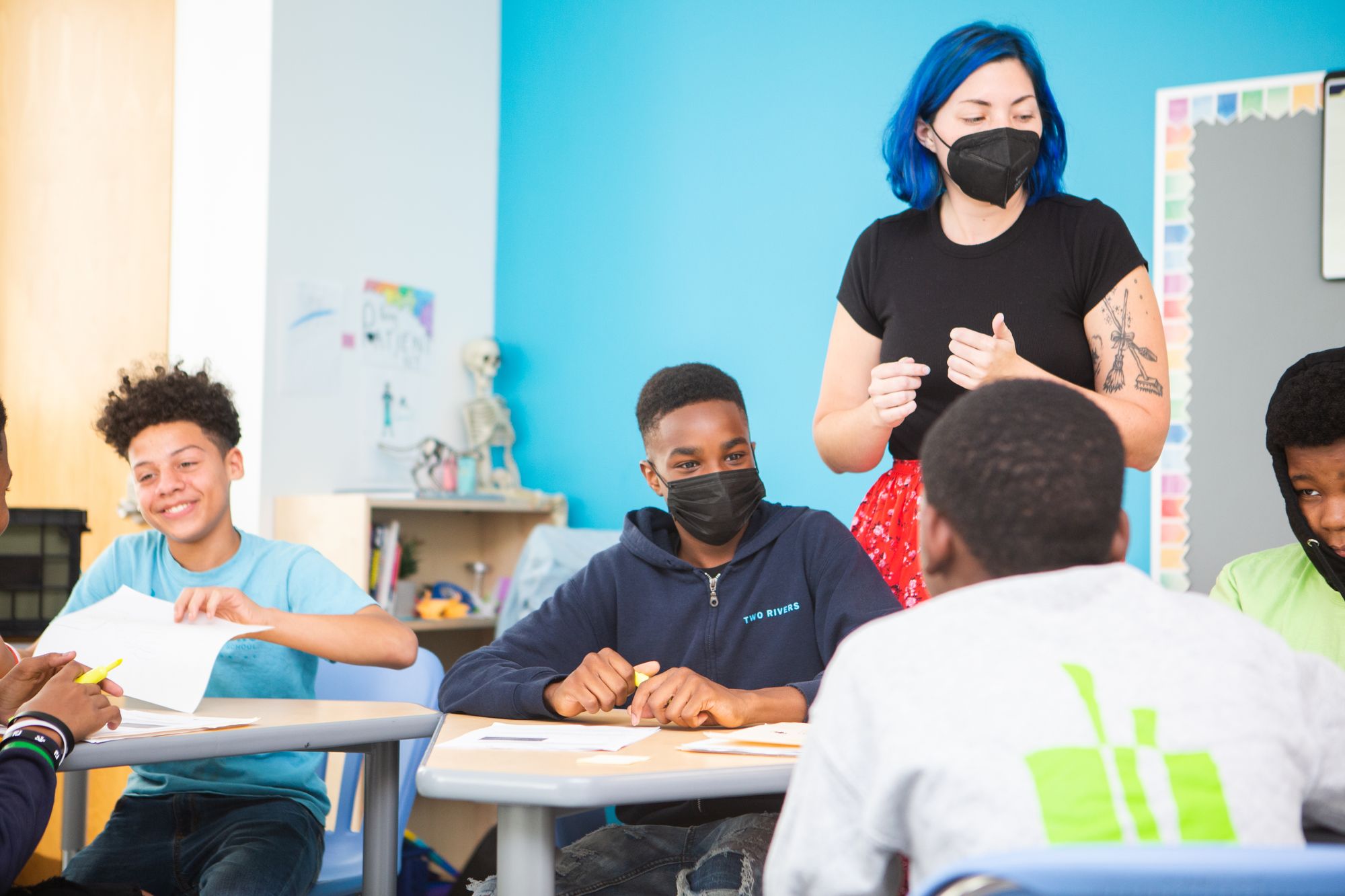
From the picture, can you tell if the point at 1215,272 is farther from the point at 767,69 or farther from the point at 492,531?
the point at 492,531

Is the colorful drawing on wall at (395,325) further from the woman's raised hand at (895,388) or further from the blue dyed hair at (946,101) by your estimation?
the woman's raised hand at (895,388)

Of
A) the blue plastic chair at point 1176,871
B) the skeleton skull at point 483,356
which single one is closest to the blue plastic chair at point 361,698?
the blue plastic chair at point 1176,871

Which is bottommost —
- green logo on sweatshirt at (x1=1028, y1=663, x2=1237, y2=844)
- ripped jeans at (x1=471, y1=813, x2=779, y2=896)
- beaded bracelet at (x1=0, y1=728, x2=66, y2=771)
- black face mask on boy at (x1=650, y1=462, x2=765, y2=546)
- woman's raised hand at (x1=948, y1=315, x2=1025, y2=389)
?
ripped jeans at (x1=471, y1=813, x2=779, y2=896)

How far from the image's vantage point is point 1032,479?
3.05ft

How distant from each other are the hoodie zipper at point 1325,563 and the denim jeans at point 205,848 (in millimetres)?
1489

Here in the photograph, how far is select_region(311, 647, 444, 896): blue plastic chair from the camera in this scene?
208 centimetres

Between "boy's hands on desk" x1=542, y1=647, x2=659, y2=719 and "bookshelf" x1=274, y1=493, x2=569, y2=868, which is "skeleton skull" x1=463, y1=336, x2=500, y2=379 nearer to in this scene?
"bookshelf" x1=274, y1=493, x2=569, y2=868

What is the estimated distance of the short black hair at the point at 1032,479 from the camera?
93 cm

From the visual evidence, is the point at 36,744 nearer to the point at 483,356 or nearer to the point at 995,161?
the point at 995,161

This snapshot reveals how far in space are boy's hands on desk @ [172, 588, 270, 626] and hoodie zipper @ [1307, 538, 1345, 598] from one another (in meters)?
1.51

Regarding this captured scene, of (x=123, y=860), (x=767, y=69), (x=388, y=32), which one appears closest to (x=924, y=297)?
(x=123, y=860)

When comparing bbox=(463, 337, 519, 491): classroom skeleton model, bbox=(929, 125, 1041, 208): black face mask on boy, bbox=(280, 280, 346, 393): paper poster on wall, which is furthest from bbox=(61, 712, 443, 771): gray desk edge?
bbox=(463, 337, 519, 491): classroom skeleton model

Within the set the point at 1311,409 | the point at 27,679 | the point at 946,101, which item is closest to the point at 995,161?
the point at 946,101

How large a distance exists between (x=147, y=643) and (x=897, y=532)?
44.2 inches
